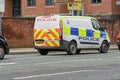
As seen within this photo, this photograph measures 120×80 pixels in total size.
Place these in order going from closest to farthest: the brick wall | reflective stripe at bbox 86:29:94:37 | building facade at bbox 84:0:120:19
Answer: reflective stripe at bbox 86:29:94:37 → the brick wall → building facade at bbox 84:0:120:19

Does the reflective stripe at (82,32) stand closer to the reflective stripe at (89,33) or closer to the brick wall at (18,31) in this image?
the reflective stripe at (89,33)

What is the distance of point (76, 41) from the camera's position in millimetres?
26094

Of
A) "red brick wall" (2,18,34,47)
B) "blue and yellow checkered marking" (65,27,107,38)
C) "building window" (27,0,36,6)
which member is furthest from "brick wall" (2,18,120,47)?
"building window" (27,0,36,6)

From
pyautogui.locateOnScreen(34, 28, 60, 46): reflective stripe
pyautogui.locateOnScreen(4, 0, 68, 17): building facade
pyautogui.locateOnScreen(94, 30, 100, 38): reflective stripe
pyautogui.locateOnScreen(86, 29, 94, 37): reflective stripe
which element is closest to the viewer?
pyautogui.locateOnScreen(34, 28, 60, 46): reflective stripe

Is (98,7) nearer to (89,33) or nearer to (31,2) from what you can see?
(31,2)

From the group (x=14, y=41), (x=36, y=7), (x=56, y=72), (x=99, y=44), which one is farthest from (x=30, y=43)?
(x=36, y=7)

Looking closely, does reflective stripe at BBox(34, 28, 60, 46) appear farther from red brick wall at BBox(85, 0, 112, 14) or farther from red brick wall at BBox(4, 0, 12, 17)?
red brick wall at BBox(4, 0, 12, 17)

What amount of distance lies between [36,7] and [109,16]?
43.4 feet

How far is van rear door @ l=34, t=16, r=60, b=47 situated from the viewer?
2514cm

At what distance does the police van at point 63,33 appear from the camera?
990 inches

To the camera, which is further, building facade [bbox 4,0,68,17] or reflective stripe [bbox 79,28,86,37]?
building facade [bbox 4,0,68,17]

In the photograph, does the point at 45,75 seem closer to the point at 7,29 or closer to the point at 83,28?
the point at 83,28

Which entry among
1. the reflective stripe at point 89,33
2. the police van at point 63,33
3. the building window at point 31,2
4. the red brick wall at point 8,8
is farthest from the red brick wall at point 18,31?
the red brick wall at point 8,8

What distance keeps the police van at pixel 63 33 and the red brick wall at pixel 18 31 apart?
755 cm
